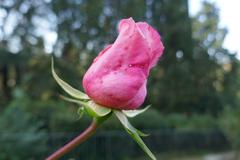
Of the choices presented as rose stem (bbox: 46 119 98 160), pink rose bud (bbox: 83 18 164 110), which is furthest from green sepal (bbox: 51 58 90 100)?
rose stem (bbox: 46 119 98 160)

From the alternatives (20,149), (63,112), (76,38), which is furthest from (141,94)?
(76,38)

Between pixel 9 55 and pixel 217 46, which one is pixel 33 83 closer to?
pixel 9 55

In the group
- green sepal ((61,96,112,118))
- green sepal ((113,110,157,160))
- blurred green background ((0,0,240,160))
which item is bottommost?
blurred green background ((0,0,240,160))

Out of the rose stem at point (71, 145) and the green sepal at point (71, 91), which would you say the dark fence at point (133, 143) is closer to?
the green sepal at point (71, 91)

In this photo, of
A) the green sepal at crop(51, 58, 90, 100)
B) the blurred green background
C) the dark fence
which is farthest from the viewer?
the blurred green background

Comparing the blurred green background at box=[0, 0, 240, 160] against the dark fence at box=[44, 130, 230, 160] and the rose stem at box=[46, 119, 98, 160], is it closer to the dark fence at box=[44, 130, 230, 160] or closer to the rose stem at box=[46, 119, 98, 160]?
the dark fence at box=[44, 130, 230, 160]

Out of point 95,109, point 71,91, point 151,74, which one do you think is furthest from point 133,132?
point 151,74
